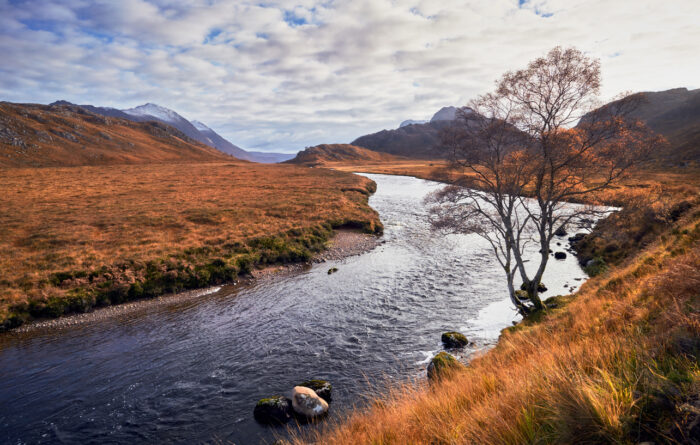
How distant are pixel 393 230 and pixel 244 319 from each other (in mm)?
26741

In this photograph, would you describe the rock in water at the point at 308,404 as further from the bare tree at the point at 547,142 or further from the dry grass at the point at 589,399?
the bare tree at the point at 547,142

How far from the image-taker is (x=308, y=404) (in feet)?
37.2

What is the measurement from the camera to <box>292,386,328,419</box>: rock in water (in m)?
11.2

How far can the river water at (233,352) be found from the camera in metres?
11.4

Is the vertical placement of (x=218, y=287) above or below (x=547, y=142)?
below

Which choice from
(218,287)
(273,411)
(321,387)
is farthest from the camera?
(218,287)

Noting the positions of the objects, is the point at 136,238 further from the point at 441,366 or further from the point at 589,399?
the point at 589,399

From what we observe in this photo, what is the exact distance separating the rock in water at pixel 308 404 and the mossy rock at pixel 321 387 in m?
0.45

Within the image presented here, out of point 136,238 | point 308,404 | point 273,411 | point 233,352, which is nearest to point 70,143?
point 136,238

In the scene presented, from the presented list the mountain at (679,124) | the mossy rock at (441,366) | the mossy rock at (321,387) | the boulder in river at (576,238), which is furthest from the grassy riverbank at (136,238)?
the mountain at (679,124)

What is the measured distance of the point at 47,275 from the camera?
21625mm

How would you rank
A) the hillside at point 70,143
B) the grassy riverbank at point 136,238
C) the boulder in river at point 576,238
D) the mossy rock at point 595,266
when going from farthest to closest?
the hillside at point 70,143 < the boulder in river at point 576,238 < the mossy rock at point 595,266 < the grassy riverbank at point 136,238

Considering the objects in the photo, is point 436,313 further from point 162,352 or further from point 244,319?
point 162,352

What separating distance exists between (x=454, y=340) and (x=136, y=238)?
98.6 ft
